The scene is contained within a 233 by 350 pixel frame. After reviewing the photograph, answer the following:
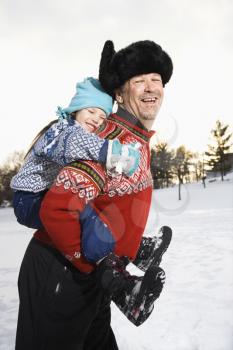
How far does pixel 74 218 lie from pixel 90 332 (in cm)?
105

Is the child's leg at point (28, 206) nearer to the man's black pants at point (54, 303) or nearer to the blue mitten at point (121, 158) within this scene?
the man's black pants at point (54, 303)

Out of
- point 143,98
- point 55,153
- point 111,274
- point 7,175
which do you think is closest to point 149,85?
point 143,98

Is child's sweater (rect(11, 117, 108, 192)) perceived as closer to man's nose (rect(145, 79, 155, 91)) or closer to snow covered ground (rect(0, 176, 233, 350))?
man's nose (rect(145, 79, 155, 91))

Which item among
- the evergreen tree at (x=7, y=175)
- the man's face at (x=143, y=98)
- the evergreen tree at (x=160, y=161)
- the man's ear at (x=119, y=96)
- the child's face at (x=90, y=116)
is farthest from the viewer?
the evergreen tree at (x=7, y=175)

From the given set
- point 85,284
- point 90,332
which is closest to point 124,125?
point 85,284

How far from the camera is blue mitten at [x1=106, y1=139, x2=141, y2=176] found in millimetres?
1422

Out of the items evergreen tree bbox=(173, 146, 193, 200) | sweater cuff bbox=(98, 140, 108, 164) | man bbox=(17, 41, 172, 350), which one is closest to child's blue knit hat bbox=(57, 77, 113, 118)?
man bbox=(17, 41, 172, 350)

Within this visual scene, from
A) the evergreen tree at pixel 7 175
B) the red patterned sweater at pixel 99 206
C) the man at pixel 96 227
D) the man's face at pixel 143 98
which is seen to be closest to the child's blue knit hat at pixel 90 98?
the man at pixel 96 227

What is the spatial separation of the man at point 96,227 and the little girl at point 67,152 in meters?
0.07

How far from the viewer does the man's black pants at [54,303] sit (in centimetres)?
168

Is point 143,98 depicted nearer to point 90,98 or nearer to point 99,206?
point 90,98

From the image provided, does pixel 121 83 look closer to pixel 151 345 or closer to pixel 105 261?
pixel 105 261

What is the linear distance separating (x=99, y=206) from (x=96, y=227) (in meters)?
0.17

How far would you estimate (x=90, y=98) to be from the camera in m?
2.20
